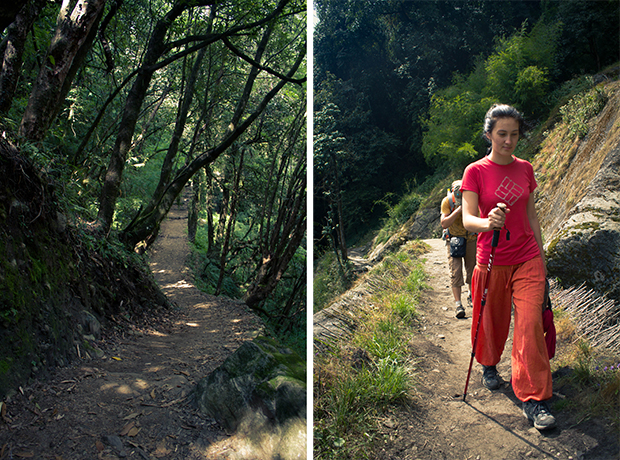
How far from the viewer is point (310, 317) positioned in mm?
2057

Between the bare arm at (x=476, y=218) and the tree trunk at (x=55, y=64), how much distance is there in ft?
13.0

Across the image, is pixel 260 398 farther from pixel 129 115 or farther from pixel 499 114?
pixel 129 115

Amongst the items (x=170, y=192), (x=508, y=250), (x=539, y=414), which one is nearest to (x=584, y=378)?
(x=539, y=414)

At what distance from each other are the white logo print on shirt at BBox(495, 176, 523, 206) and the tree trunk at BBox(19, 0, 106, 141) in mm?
4062

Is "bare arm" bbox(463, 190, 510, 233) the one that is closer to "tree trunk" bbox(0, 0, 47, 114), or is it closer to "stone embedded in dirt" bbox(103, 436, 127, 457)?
"stone embedded in dirt" bbox(103, 436, 127, 457)

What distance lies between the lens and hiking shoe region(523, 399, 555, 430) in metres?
1.58

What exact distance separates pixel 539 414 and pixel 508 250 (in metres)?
0.84

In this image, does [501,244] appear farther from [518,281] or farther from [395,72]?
[395,72]

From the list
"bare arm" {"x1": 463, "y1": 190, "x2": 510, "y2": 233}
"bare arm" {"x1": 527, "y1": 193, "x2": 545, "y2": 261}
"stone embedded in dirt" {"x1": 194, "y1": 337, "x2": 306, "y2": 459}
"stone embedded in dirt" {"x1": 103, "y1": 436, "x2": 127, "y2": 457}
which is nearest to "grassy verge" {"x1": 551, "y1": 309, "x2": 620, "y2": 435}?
"bare arm" {"x1": 527, "y1": 193, "x2": 545, "y2": 261}

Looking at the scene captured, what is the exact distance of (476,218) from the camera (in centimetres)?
203

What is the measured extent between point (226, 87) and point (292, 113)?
314 centimetres

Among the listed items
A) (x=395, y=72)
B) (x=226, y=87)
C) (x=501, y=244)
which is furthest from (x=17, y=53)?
(x=226, y=87)

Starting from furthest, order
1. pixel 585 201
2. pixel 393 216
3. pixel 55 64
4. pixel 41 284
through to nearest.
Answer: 1. pixel 55 64
2. pixel 41 284
3. pixel 393 216
4. pixel 585 201

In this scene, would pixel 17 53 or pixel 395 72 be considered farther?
pixel 17 53
